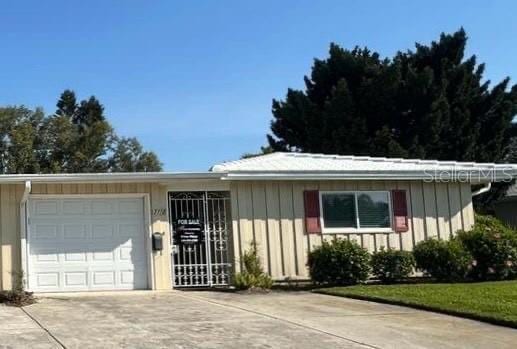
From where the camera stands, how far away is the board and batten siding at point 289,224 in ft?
Result: 50.0

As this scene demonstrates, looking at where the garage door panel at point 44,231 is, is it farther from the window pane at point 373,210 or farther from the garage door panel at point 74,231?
the window pane at point 373,210

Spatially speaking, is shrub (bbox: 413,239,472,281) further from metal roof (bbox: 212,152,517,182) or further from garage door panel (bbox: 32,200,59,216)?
garage door panel (bbox: 32,200,59,216)

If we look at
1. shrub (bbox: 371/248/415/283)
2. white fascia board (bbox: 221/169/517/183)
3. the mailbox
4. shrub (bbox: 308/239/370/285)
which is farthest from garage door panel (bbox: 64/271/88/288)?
shrub (bbox: 371/248/415/283)

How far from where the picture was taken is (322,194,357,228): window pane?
51.9 feet

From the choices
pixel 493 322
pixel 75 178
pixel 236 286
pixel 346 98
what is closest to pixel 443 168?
pixel 236 286

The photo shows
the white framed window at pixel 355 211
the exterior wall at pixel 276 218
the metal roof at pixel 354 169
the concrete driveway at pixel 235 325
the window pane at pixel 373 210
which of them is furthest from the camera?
the window pane at pixel 373 210

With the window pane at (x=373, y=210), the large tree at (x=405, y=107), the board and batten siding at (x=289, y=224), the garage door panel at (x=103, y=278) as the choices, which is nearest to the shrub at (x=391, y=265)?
the board and batten siding at (x=289, y=224)

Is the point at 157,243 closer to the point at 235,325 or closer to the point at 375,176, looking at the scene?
the point at 375,176

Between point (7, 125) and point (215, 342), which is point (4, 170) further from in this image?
point (215, 342)

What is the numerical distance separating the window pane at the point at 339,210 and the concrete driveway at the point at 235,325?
3726 mm

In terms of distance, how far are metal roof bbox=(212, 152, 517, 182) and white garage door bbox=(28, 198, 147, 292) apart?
2.42 m

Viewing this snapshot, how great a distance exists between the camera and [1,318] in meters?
9.79

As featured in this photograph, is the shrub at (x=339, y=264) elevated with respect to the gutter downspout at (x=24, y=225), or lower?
lower

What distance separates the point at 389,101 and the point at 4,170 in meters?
22.1
